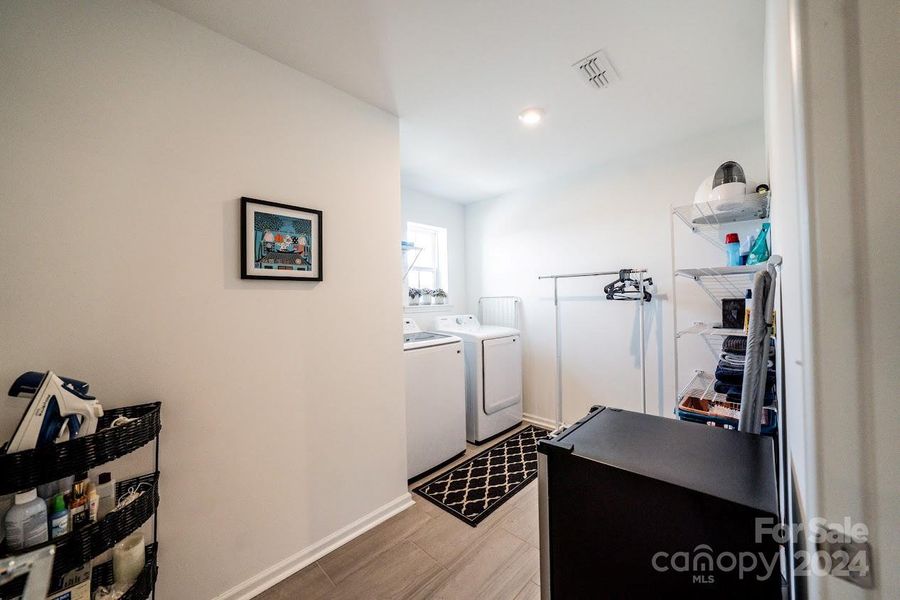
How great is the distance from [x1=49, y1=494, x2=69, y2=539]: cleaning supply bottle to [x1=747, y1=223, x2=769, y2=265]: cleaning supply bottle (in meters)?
2.96

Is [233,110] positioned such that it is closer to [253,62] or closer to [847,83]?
[253,62]

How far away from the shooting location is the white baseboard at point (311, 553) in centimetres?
141

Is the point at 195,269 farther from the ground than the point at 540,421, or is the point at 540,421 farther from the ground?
the point at 195,269

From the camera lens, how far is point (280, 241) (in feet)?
5.05

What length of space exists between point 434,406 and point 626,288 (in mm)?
1837

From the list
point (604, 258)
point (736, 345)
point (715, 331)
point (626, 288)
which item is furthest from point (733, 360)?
point (604, 258)

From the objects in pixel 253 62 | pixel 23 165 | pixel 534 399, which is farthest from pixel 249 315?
pixel 534 399

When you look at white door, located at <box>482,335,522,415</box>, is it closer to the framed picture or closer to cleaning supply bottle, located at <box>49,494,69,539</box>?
the framed picture

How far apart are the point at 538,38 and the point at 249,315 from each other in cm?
182

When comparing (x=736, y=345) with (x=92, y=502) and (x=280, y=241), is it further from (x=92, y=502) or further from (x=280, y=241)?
(x=92, y=502)

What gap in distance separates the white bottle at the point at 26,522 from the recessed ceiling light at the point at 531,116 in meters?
2.63

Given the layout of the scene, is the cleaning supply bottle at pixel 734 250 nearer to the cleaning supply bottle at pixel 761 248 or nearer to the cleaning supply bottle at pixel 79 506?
the cleaning supply bottle at pixel 761 248

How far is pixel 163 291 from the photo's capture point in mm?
1257

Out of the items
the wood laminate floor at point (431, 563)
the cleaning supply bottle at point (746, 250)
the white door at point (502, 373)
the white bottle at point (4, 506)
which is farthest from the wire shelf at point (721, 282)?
the white bottle at point (4, 506)
